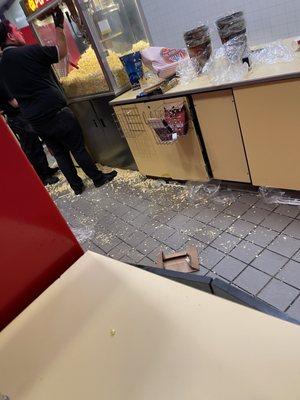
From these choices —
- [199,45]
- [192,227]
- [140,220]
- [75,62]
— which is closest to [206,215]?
[192,227]

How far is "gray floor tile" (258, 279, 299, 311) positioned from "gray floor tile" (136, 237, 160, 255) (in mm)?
889

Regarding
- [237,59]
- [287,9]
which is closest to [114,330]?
[237,59]

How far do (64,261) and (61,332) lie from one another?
29cm

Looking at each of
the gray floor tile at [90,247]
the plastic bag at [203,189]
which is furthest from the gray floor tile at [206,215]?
the gray floor tile at [90,247]

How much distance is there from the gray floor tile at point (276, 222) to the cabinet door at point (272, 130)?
22 centimetres

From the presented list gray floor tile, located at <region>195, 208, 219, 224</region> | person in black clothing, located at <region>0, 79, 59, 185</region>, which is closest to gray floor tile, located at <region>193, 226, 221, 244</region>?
gray floor tile, located at <region>195, 208, 219, 224</region>

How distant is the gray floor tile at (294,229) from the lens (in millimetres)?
2086

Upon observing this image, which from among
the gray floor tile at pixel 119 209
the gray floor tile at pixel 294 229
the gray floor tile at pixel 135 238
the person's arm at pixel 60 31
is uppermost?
the person's arm at pixel 60 31

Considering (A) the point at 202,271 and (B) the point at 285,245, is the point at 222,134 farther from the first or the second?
(A) the point at 202,271

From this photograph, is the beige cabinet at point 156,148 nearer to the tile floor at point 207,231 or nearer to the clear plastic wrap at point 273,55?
the tile floor at point 207,231

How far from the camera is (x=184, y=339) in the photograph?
746 millimetres

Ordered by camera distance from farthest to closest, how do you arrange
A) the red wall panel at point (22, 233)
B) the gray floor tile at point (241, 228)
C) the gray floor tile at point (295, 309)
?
the gray floor tile at point (241, 228) < the gray floor tile at point (295, 309) < the red wall panel at point (22, 233)

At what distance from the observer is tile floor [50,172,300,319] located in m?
1.91

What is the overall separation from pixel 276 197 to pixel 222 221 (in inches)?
17.3
